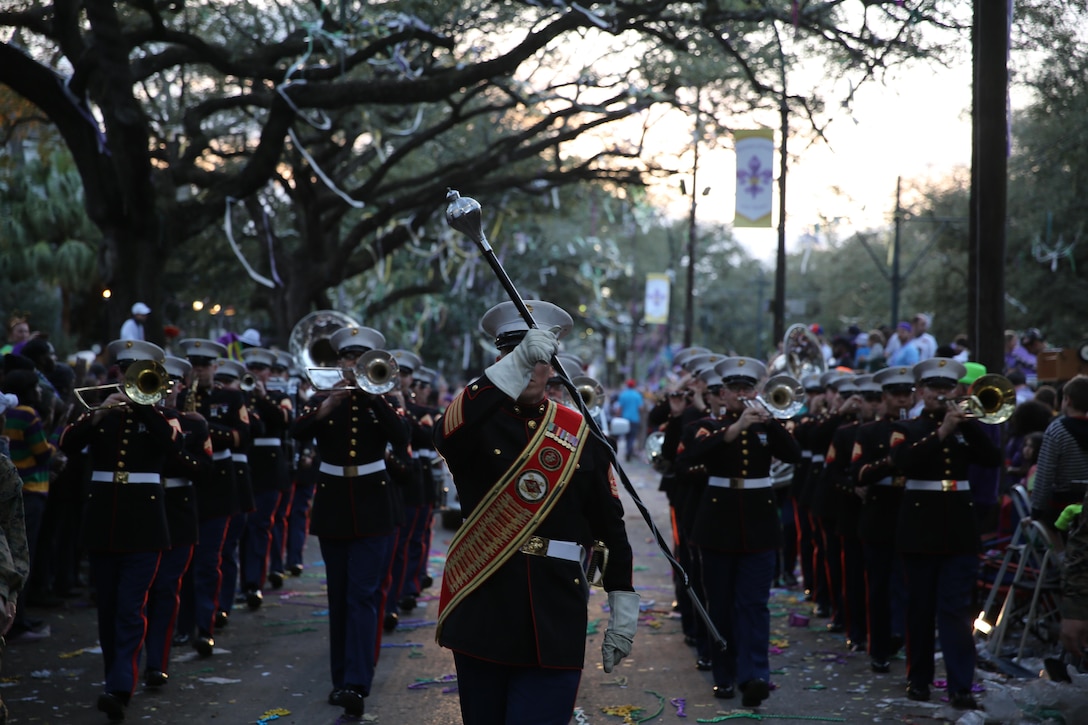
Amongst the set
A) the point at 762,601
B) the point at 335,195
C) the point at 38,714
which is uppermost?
the point at 335,195

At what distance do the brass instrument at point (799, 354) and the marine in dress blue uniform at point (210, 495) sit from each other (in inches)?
283

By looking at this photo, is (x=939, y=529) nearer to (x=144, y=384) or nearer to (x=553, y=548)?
(x=553, y=548)

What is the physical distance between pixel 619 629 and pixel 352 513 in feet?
11.8

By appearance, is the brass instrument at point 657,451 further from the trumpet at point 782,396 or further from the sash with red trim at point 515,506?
the sash with red trim at point 515,506

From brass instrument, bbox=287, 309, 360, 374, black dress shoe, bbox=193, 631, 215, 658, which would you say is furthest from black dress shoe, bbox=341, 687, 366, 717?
brass instrument, bbox=287, 309, 360, 374

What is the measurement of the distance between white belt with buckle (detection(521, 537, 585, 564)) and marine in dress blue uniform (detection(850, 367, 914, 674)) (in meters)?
4.47

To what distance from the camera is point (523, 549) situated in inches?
190

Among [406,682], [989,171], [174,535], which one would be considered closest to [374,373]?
[174,535]

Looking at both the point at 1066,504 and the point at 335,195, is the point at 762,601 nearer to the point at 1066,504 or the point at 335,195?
the point at 1066,504

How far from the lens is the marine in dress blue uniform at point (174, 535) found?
26.8 feet

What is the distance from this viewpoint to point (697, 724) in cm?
750

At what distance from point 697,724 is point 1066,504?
2758 mm

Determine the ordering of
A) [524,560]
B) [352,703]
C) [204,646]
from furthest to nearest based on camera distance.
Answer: [204,646], [352,703], [524,560]

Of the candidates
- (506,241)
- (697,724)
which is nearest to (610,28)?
(697,724)
